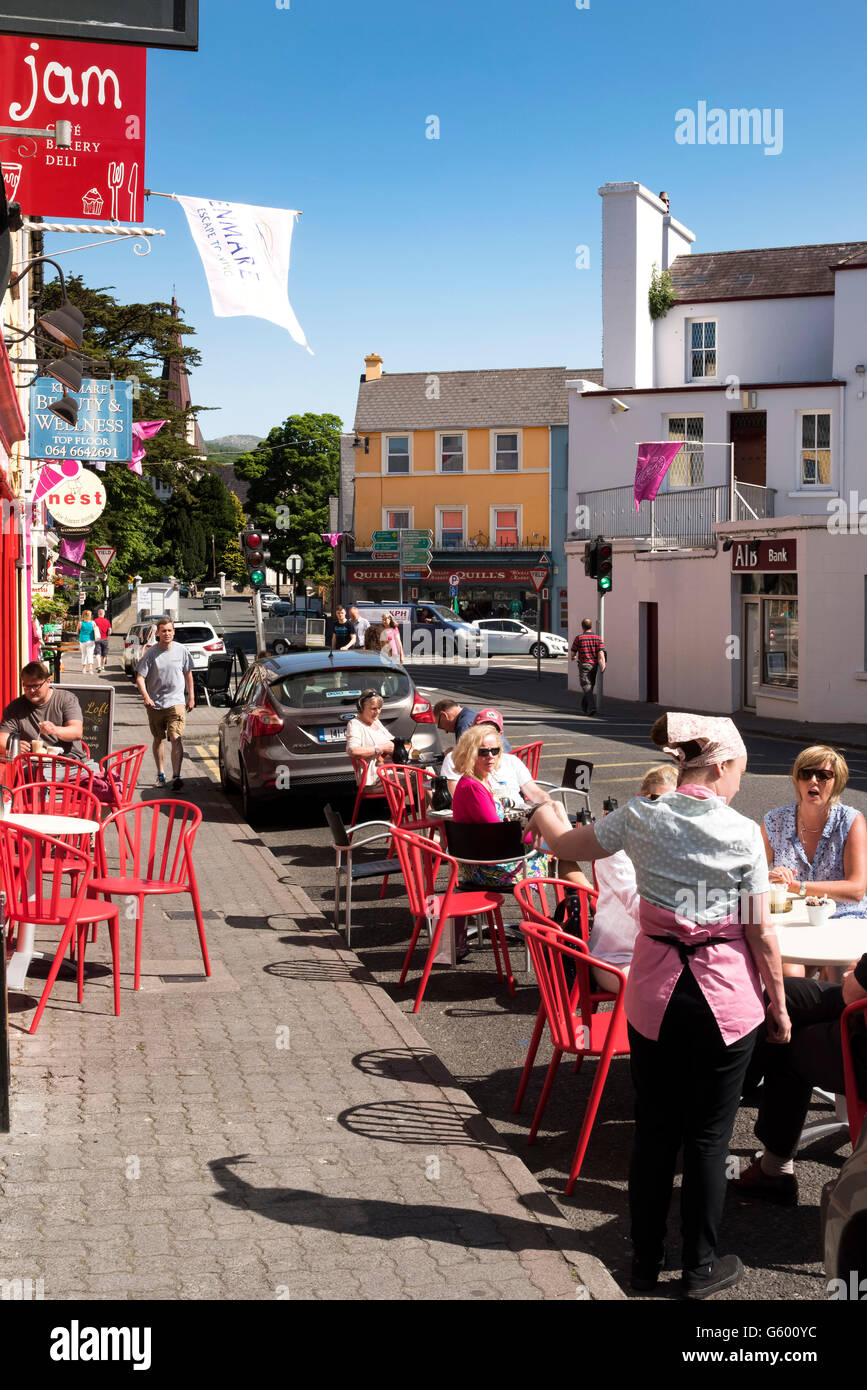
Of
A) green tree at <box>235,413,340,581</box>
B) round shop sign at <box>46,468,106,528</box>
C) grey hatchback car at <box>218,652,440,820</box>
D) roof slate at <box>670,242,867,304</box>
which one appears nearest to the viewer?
grey hatchback car at <box>218,652,440,820</box>

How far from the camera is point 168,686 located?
15.4 m

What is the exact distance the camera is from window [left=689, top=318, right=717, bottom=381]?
3881 cm

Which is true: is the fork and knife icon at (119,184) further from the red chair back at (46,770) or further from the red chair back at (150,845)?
the red chair back at (150,845)

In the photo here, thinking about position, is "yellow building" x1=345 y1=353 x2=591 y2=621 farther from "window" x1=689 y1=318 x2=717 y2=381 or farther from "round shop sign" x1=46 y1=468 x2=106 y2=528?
"round shop sign" x1=46 y1=468 x2=106 y2=528

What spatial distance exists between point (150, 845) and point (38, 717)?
1516 millimetres

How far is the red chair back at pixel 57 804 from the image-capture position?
8.19 meters

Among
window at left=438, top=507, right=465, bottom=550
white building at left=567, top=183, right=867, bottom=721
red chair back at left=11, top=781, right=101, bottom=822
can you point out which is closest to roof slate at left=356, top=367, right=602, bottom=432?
window at left=438, top=507, right=465, bottom=550

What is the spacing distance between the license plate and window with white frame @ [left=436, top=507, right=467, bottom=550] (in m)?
48.0

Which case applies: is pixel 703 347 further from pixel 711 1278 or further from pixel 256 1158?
pixel 711 1278

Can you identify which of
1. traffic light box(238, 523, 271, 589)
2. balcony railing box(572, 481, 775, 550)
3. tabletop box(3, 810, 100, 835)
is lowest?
tabletop box(3, 810, 100, 835)

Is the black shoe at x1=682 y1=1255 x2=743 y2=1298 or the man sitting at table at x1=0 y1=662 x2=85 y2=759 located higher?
the man sitting at table at x1=0 y1=662 x2=85 y2=759
